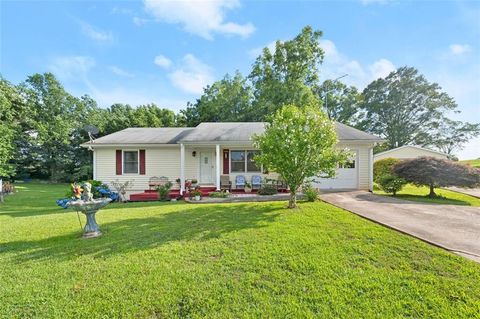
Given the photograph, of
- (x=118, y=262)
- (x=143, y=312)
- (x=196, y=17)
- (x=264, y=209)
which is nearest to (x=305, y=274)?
(x=143, y=312)

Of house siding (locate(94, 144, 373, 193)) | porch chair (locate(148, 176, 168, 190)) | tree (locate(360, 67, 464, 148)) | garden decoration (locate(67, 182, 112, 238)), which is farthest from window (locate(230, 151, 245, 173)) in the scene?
tree (locate(360, 67, 464, 148))

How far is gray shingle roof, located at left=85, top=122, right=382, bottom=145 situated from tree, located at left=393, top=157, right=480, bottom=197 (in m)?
2.15

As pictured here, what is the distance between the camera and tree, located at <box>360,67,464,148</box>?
118 feet

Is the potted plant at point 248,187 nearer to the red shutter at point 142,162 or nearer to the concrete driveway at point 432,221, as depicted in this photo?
the concrete driveway at point 432,221

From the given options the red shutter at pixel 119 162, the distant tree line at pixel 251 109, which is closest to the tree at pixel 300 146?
the red shutter at pixel 119 162

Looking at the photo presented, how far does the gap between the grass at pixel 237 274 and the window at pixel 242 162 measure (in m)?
7.43

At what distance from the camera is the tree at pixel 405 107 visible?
1414 inches

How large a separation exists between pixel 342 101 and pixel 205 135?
102 feet

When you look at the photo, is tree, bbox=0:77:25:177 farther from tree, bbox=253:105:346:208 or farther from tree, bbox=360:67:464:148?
tree, bbox=360:67:464:148

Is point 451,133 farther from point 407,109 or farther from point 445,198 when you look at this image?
point 445,198

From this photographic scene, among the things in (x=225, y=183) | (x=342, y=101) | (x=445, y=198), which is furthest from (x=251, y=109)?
(x=445, y=198)

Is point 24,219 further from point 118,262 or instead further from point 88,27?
point 88,27

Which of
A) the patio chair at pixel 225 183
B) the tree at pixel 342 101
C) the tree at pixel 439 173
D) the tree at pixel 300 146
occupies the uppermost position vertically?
the tree at pixel 342 101

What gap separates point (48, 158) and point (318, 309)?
3529 centimetres
